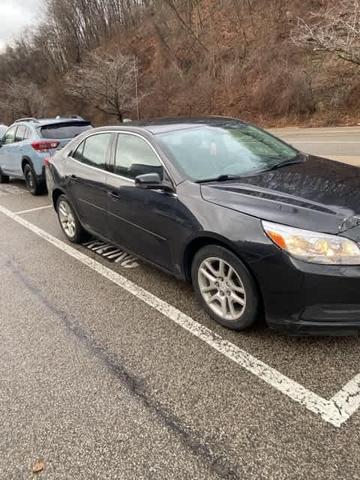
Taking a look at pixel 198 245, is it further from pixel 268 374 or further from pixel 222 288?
pixel 268 374

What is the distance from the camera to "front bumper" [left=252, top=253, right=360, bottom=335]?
7.46 feet

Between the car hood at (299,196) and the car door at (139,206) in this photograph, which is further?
the car door at (139,206)

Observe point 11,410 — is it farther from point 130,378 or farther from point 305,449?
point 305,449

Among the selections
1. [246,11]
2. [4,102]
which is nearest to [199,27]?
[246,11]

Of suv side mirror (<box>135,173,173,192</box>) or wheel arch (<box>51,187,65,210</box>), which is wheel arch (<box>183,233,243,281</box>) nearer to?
suv side mirror (<box>135,173,173,192</box>)

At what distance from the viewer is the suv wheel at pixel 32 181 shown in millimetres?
8062

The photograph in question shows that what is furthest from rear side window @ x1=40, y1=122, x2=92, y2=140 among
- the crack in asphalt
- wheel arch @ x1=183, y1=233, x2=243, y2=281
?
wheel arch @ x1=183, y1=233, x2=243, y2=281

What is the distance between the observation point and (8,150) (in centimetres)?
903

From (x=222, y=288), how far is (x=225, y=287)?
1.4 inches

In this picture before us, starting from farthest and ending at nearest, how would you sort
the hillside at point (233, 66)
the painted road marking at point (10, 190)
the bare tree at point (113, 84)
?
the bare tree at point (113, 84) < the hillside at point (233, 66) < the painted road marking at point (10, 190)

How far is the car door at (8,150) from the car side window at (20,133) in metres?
0.15

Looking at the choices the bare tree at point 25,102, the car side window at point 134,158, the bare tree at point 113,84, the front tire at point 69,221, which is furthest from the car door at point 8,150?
the bare tree at point 25,102

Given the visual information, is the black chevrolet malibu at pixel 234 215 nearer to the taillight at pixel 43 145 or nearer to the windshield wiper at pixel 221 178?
the windshield wiper at pixel 221 178

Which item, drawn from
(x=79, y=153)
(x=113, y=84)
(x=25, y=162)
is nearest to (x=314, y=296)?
(x=79, y=153)
